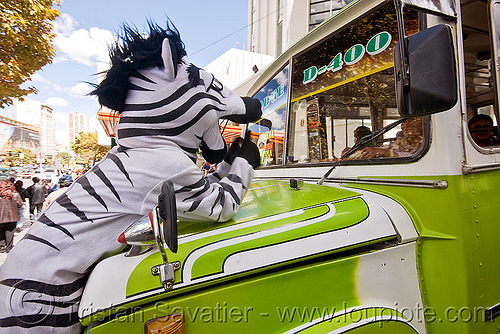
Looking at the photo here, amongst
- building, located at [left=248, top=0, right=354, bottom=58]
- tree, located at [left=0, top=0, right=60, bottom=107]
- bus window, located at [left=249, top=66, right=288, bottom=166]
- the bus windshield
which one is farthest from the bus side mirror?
building, located at [left=248, top=0, right=354, bottom=58]

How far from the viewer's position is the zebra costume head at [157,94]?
1.25 m

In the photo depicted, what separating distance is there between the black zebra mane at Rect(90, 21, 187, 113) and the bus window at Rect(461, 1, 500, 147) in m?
1.57

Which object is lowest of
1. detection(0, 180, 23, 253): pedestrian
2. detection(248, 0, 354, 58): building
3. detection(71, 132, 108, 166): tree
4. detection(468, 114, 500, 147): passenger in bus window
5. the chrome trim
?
detection(0, 180, 23, 253): pedestrian

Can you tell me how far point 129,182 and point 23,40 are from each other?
17.9ft

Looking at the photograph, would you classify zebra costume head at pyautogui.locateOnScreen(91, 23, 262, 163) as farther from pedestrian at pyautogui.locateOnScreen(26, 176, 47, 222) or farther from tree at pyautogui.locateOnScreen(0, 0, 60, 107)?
pedestrian at pyautogui.locateOnScreen(26, 176, 47, 222)

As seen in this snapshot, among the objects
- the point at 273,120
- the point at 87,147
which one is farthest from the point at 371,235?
the point at 87,147

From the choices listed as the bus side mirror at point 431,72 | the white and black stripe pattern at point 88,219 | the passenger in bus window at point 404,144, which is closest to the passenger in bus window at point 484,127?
the passenger in bus window at point 404,144

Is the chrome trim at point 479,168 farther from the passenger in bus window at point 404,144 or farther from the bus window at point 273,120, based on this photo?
the bus window at point 273,120

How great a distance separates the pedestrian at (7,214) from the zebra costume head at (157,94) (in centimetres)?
631

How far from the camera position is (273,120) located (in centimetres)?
257

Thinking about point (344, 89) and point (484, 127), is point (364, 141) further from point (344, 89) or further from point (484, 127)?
point (484, 127)

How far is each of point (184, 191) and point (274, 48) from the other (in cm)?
1892

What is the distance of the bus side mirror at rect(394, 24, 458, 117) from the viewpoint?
1079 millimetres

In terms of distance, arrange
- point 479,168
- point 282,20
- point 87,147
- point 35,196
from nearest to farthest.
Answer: point 479,168 → point 35,196 → point 282,20 → point 87,147
